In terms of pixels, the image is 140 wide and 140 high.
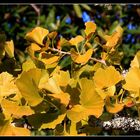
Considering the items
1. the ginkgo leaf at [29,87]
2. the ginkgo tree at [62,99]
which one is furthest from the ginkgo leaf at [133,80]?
the ginkgo leaf at [29,87]

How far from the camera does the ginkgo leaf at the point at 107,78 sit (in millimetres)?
510

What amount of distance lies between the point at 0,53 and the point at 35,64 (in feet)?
0.26

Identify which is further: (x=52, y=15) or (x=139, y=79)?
(x=52, y=15)

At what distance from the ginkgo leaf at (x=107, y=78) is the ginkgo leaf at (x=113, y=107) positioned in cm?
3

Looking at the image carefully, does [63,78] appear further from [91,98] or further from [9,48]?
[9,48]

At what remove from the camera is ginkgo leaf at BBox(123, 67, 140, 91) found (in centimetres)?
50

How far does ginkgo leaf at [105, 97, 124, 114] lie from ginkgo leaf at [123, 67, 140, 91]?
25mm

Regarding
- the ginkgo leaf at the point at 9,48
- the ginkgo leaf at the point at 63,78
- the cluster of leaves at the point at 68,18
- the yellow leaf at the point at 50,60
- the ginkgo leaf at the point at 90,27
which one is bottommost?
the cluster of leaves at the point at 68,18

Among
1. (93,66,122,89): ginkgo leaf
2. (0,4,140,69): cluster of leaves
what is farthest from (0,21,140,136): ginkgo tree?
(0,4,140,69): cluster of leaves

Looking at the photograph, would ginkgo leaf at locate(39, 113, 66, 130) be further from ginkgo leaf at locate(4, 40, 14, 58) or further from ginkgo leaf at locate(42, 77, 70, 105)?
ginkgo leaf at locate(4, 40, 14, 58)

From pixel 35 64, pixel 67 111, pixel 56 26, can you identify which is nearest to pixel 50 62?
pixel 35 64

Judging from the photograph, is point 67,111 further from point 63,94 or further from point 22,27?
point 22,27

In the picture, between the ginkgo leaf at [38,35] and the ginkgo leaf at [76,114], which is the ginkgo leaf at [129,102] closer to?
the ginkgo leaf at [76,114]

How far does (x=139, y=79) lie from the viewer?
0.51 metres
